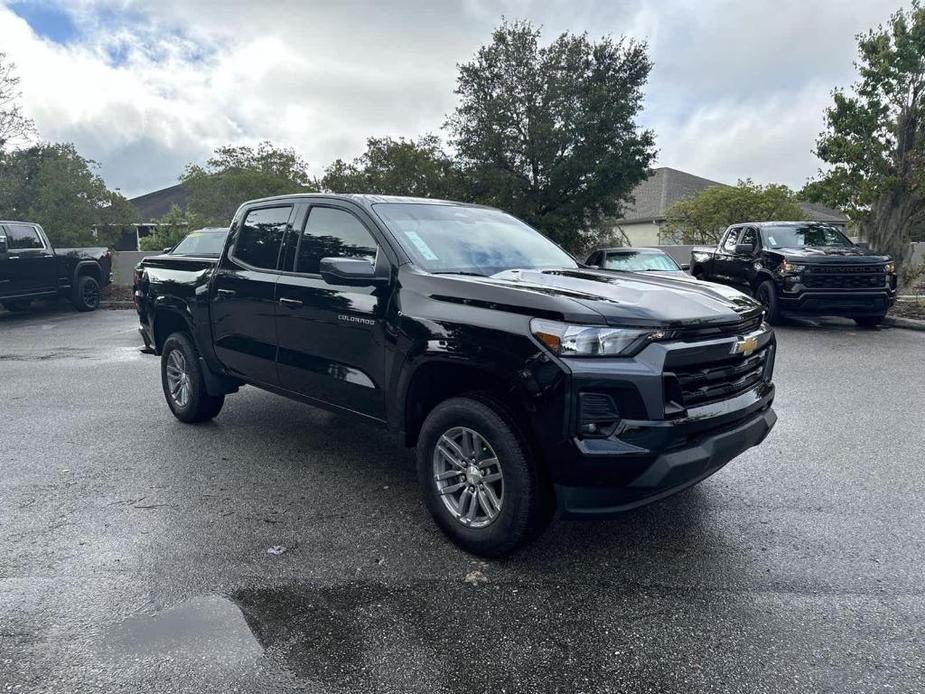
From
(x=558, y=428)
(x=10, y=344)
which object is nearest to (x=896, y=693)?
(x=558, y=428)

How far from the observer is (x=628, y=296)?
10.6 feet

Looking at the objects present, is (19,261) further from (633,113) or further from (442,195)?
(633,113)

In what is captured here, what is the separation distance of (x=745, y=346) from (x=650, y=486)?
0.99m

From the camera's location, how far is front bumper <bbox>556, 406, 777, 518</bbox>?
291 centimetres

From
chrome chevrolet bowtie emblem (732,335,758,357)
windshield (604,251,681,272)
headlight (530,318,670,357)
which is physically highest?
windshield (604,251,681,272)

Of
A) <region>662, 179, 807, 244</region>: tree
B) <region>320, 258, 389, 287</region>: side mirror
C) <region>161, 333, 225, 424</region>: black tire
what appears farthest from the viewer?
<region>662, 179, 807, 244</region>: tree

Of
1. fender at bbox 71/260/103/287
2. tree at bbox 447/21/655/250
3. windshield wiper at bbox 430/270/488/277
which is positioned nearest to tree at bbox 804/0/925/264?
tree at bbox 447/21/655/250

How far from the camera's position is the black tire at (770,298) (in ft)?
37.7

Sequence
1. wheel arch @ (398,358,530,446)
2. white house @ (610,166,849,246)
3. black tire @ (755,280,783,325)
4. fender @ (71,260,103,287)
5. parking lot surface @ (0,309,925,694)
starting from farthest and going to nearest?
white house @ (610,166,849,246) → fender @ (71,260,103,287) → black tire @ (755,280,783,325) → wheel arch @ (398,358,530,446) → parking lot surface @ (0,309,925,694)

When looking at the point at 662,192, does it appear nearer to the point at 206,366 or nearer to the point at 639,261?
the point at 639,261

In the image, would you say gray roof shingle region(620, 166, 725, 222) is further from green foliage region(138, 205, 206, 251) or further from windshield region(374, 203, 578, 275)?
windshield region(374, 203, 578, 275)

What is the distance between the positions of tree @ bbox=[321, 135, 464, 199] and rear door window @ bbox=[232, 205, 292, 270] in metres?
19.9

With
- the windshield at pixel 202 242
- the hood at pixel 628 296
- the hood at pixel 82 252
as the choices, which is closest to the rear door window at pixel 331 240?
the hood at pixel 628 296

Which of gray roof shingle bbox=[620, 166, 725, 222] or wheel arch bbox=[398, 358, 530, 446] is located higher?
gray roof shingle bbox=[620, 166, 725, 222]
